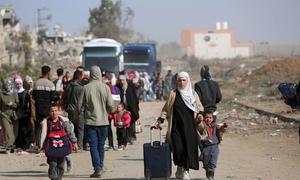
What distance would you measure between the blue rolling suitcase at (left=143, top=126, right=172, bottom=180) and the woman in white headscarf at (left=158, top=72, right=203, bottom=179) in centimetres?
14

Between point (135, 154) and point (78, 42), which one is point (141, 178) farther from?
point (78, 42)

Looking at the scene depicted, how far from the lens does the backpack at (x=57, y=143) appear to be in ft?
32.0

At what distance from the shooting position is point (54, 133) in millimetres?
9867

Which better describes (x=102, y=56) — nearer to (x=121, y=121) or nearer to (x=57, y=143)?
(x=121, y=121)

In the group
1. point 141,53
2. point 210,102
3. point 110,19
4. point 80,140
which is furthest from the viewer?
point 110,19

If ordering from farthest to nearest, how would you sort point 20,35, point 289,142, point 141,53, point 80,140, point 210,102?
1. point 20,35
2. point 141,53
3. point 289,142
4. point 80,140
5. point 210,102

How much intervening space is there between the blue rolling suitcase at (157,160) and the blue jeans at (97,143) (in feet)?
3.61

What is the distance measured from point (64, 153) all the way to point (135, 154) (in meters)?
4.55

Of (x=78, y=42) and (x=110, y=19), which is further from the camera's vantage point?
(x=78, y=42)

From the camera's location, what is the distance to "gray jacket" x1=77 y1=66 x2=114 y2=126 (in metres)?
10.9

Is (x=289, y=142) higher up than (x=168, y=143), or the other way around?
(x=168, y=143)

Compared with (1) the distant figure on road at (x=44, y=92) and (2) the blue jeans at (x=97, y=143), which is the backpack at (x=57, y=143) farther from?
(1) the distant figure on road at (x=44, y=92)

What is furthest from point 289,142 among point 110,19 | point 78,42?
point 78,42

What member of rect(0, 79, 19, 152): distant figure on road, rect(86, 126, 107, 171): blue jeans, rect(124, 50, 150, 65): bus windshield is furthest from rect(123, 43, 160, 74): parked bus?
rect(86, 126, 107, 171): blue jeans
